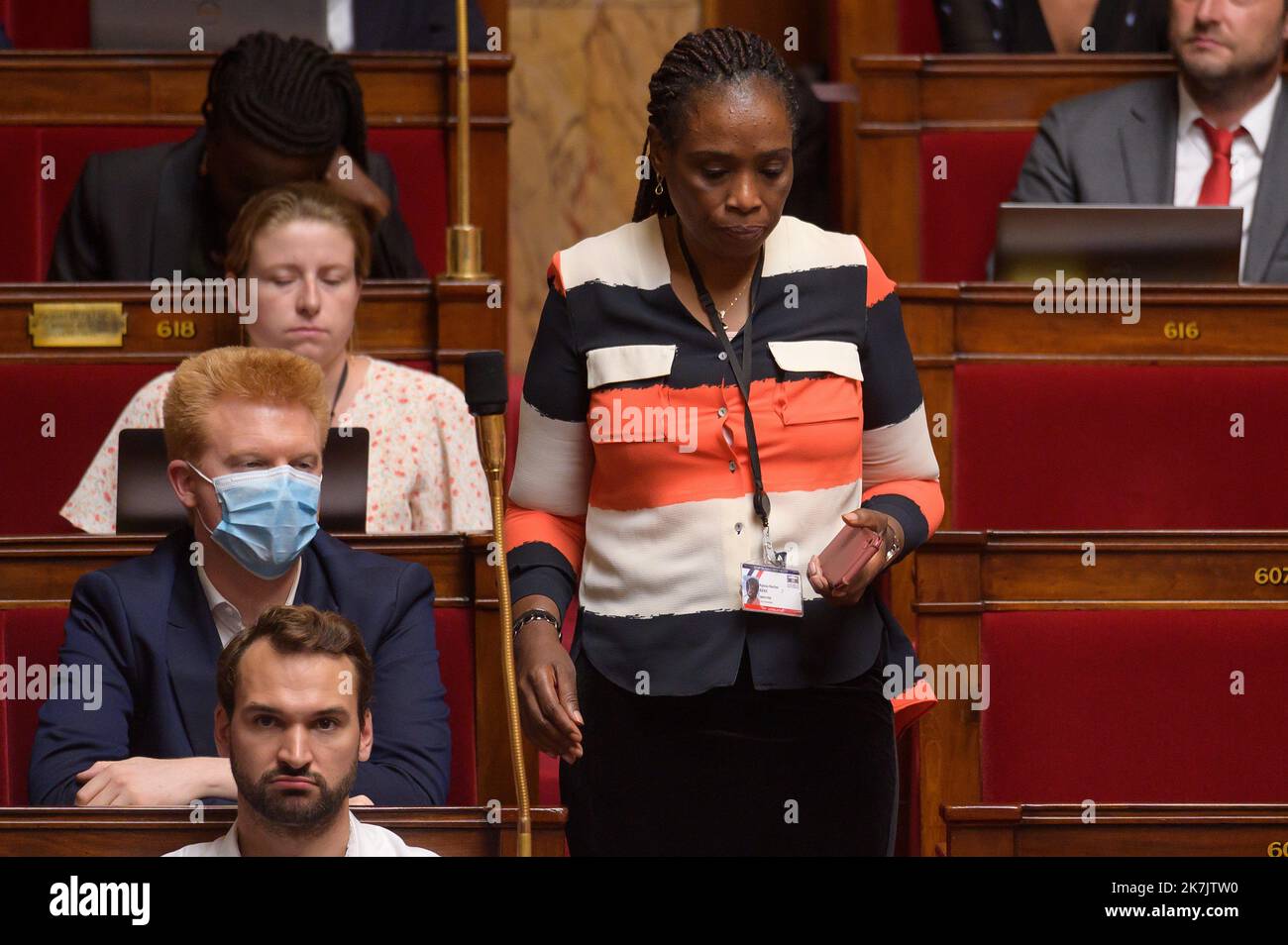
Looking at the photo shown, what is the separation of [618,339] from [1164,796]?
693 millimetres

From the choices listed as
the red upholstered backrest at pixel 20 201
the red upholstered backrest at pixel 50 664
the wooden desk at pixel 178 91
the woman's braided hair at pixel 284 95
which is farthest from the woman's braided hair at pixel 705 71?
the red upholstered backrest at pixel 20 201

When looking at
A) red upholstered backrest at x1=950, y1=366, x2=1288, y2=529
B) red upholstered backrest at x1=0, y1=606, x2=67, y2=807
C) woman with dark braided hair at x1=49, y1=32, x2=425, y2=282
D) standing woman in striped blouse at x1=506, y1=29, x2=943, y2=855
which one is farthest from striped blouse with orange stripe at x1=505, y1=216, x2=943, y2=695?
woman with dark braided hair at x1=49, y1=32, x2=425, y2=282

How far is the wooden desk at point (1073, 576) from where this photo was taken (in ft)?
5.03

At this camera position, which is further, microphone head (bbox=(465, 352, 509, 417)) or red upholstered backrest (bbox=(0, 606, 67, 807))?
red upholstered backrest (bbox=(0, 606, 67, 807))

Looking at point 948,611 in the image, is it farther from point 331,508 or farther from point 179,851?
point 179,851

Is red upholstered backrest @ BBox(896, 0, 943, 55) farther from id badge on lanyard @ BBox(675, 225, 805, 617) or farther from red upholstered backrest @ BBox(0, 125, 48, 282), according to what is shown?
id badge on lanyard @ BBox(675, 225, 805, 617)

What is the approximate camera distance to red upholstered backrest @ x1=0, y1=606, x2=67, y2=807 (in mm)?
1547

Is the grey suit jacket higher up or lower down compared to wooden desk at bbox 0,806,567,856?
higher up

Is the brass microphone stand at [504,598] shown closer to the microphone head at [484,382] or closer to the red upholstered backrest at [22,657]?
the microphone head at [484,382]

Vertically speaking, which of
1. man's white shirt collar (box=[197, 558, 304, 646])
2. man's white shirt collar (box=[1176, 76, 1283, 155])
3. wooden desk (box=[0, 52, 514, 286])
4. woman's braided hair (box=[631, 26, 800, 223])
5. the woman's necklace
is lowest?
man's white shirt collar (box=[197, 558, 304, 646])

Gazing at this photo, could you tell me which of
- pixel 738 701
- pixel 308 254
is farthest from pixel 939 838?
pixel 308 254

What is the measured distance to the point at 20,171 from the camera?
2359 mm

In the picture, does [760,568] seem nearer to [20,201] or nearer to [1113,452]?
[1113,452]
